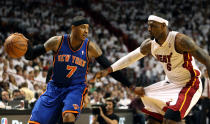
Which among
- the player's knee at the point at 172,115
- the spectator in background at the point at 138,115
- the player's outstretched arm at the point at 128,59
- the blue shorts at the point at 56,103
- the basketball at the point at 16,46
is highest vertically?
the basketball at the point at 16,46

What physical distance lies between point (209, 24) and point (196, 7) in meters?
2.32

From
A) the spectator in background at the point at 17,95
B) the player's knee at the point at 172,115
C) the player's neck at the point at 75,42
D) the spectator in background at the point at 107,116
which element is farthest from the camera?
the spectator in background at the point at 107,116

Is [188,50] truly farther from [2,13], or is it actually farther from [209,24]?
[209,24]

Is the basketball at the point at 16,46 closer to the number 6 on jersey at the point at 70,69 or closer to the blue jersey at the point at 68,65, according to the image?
the blue jersey at the point at 68,65

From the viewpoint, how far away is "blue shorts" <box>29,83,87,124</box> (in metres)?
4.78

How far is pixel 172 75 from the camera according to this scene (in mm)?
5059

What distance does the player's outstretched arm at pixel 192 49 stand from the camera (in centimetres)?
468

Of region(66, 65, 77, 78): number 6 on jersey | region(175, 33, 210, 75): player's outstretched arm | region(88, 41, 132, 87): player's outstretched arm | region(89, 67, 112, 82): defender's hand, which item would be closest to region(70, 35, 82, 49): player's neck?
region(88, 41, 132, 87): player's outstretched arm

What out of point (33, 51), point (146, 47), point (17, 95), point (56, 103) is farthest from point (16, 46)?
point (17, 95)

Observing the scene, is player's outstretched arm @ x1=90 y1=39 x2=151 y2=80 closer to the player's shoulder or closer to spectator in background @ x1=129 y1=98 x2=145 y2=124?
the player's shoulder

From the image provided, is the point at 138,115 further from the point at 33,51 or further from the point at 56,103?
the point at 33,51

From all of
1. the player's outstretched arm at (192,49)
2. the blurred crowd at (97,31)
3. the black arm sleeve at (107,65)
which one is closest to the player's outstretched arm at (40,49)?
the black arm sleeve at (107,65)

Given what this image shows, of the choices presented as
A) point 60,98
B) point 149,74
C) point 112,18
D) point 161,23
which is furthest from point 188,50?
point 112,18

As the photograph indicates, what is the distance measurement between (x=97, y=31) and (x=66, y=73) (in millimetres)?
13797
